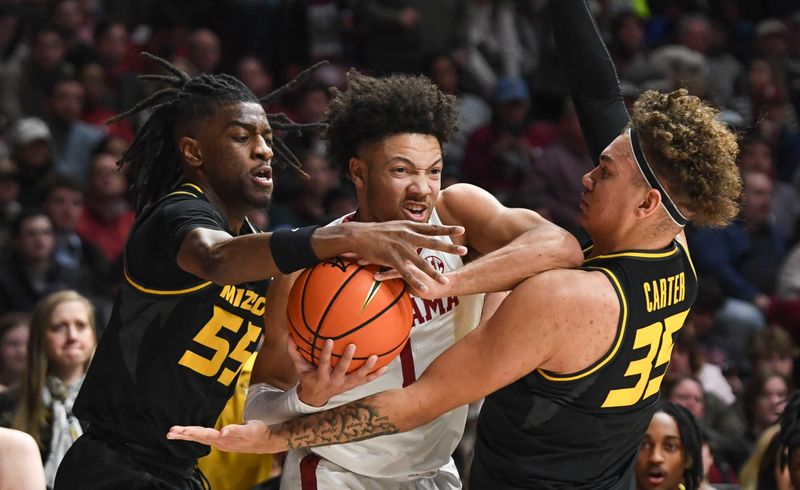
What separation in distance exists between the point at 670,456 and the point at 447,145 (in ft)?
11.9

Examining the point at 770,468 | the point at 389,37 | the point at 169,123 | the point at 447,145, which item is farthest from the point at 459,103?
the point at 169,123

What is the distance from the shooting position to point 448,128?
165 inches

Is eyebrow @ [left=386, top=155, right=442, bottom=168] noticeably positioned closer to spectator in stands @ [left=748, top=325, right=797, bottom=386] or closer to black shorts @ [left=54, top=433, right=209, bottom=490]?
black shorts @ [left=54, top=433, right=209, bottom=490]

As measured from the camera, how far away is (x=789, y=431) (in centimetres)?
520

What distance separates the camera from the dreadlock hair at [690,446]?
216 inches

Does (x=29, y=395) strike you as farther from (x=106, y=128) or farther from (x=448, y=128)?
(x=106, y=128)

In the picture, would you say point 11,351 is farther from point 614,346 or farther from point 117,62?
point 614,346

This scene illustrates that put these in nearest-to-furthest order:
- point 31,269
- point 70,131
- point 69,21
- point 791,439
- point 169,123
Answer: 1. point 169,123
2. point 791,439
3. point 31,269
4. point 70,131
5. point 69,21

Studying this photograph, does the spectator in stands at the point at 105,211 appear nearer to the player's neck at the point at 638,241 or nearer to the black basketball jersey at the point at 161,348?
the black basketball jersey at the point at 161,348

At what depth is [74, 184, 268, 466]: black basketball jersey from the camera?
3977 mm

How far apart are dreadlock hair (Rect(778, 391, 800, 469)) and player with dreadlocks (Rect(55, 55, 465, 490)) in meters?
2.31

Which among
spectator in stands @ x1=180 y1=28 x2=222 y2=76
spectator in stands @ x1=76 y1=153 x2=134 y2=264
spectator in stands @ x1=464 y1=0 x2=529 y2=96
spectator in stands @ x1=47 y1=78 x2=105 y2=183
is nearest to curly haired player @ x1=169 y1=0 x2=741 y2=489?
spectator in stands @ x1=76 y1=153 x2=134 y2=264

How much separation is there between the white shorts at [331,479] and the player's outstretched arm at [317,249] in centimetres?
91

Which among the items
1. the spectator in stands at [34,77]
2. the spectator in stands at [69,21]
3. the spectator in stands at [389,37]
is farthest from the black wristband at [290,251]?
the spectator in stands at [69,21]
